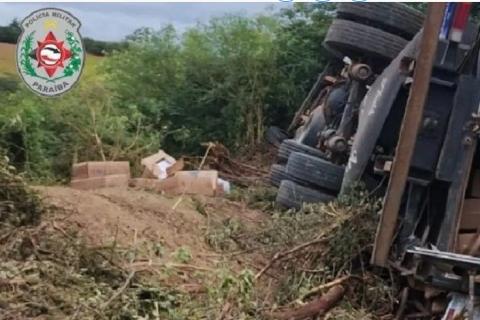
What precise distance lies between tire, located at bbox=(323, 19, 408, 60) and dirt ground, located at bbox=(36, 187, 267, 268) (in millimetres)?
1391

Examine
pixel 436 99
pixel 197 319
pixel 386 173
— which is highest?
pixel 436 99

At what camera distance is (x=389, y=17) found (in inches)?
245

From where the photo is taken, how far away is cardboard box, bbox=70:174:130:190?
7.20m

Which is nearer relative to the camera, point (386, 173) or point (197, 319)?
point (197, 319)

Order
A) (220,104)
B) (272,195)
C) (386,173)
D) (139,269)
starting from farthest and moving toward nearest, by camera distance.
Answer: (220,104) < (272,195) < (386,173) < (139,269)

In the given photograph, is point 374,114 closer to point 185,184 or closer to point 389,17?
point 389,17

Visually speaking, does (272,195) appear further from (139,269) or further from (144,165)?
(139,269)

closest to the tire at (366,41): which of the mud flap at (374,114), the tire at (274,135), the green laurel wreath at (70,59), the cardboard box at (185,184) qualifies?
the mud flap at (374,114)

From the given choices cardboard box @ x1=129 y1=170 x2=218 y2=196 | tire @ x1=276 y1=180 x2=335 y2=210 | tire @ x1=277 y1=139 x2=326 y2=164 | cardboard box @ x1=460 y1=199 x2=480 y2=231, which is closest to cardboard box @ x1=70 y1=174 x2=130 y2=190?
cardboard box @ x1=129 y1=170 x2=218 y2=196

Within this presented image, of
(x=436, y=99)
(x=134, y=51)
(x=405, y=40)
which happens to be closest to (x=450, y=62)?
(x=436, y=99)

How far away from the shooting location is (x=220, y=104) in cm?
1057

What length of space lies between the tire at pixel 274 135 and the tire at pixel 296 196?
11.7ft

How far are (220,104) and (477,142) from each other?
6.02 meters

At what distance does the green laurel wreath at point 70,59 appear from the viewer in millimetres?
5977
